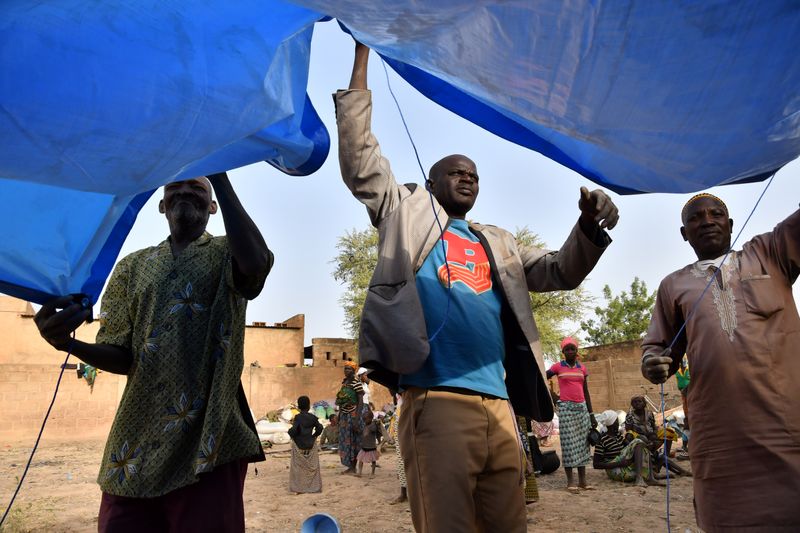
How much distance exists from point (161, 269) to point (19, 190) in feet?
1.74

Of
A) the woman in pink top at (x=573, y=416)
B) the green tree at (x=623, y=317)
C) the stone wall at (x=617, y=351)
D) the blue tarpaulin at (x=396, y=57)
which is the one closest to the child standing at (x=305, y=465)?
the woman in pink top at (x=573, y=416)

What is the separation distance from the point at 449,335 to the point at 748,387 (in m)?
1.24

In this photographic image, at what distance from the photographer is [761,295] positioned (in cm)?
258

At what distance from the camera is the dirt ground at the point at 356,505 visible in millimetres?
6090

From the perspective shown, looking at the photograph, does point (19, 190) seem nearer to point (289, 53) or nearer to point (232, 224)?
point (232, 224)

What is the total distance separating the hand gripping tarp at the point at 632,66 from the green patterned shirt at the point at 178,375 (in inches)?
42.0

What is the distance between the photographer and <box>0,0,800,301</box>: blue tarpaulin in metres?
1.53

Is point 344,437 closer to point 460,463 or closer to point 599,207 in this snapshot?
point 460,463

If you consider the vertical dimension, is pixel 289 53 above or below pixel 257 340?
below

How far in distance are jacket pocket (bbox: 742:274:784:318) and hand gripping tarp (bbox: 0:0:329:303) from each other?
6.63 ft

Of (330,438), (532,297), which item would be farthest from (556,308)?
(330,438)

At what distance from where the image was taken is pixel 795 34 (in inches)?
63.1

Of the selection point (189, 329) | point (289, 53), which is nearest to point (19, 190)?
point (189, 329)

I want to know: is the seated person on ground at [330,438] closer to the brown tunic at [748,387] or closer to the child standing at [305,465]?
the child standing at [305,465]
